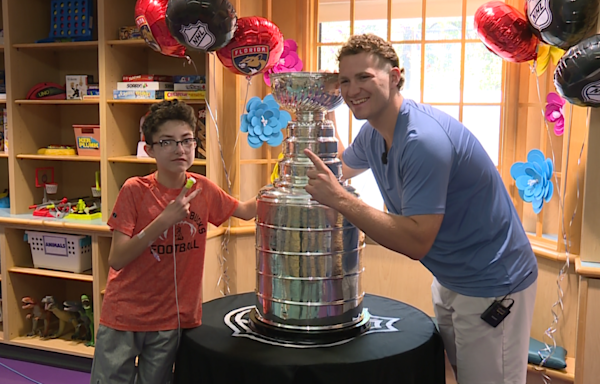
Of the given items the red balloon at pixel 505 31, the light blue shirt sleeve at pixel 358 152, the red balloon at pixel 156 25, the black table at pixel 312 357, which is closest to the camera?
the black table at pixel 312 357

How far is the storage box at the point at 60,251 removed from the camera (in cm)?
327

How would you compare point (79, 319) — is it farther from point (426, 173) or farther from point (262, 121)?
point (426, 173)

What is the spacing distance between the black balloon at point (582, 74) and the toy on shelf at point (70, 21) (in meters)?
2.49

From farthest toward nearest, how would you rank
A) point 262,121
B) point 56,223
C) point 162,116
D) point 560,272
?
point 56,223 < point 262,121 < point 560,272 < point 162,116

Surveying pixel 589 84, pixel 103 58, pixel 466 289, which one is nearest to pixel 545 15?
pixel 589 84

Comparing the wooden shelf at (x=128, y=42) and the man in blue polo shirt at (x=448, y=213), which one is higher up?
the wooden shelf at (x=128, y=42)

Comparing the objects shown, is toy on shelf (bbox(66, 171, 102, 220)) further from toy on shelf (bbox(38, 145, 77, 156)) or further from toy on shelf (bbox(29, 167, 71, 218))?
toy on shelf (bbox(38, 145, 77, 156))

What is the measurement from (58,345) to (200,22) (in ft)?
6.87

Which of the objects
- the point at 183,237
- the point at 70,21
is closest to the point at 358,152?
the point at 183,237

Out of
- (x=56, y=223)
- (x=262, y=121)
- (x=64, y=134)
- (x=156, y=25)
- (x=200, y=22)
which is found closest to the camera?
(x=200, y=22)

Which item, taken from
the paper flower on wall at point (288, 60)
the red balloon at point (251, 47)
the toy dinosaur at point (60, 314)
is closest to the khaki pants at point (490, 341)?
the red balloon at point (251, 47)

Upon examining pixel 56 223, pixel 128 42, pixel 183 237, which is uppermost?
pixel 128 42

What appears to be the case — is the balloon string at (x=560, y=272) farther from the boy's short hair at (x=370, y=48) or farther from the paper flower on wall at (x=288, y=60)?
the boy's short hair at (x=370, y=48)

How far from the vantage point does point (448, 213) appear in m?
1.67
